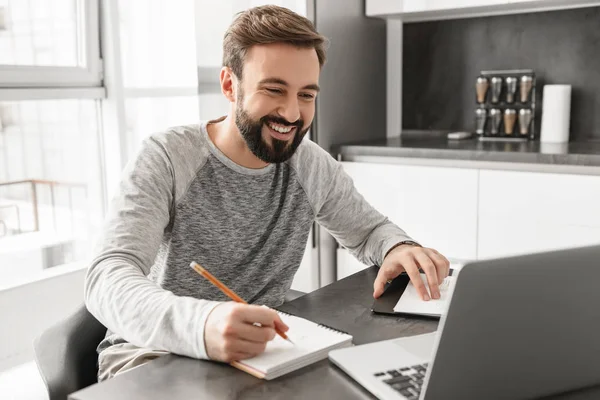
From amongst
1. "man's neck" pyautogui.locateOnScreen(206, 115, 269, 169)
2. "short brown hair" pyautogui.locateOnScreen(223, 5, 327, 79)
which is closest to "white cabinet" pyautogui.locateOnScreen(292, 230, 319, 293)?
"man's neck" pyautogui.locateOnScreen(206, 115, 269, 169)

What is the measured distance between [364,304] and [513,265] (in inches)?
20.5

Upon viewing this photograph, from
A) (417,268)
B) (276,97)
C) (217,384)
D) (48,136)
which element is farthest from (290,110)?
(48,136)

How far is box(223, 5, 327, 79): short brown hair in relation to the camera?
1.34 metres

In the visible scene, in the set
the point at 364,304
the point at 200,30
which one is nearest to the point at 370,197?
the point at 200,30

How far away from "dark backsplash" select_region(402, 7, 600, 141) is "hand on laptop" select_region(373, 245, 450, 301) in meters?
1.93

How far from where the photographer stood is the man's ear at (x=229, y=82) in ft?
4.82

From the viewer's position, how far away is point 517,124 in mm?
2967

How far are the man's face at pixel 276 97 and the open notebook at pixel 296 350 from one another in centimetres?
49

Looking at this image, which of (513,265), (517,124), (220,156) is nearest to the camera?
(513,265)

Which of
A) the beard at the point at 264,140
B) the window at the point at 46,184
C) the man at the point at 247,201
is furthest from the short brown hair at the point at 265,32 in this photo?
the window at the point at 46,184

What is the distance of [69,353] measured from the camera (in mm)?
1219

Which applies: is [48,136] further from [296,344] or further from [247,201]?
[296,344]

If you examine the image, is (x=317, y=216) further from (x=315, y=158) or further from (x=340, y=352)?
(x=340, y=352)

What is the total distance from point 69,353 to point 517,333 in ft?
2.84
